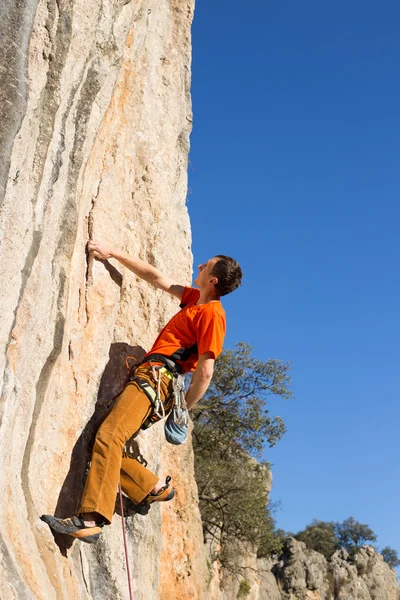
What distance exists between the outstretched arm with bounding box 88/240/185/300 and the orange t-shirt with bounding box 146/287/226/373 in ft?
1.77

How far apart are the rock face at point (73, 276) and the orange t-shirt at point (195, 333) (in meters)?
0.75

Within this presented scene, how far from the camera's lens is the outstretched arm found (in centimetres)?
742

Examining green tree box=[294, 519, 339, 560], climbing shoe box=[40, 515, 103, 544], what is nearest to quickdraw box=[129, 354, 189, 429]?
climbing shoe box=[40, 515, 103, 544]

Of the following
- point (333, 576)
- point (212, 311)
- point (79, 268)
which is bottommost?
point (212, 311)

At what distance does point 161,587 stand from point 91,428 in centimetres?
256

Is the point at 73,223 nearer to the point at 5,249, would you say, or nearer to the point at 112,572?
the point at 5,249

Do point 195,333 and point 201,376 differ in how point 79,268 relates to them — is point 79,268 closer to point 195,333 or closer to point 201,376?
point 195,333

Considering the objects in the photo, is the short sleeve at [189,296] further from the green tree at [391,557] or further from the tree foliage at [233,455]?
the green tree at [391,557]

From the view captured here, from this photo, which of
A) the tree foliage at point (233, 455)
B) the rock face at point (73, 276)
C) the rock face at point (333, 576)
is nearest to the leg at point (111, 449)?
the rock face at point (73, 276)

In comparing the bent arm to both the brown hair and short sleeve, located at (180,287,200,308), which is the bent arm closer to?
the brown hair

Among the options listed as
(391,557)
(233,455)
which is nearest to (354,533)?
(391,557)

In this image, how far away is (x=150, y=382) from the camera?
6.76 metres

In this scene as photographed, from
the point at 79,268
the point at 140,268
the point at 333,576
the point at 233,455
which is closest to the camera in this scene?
the point at 79,268

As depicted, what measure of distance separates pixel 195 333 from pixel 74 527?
2059 mm
